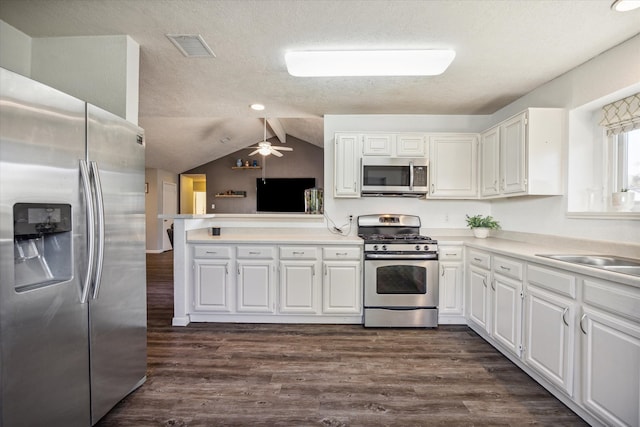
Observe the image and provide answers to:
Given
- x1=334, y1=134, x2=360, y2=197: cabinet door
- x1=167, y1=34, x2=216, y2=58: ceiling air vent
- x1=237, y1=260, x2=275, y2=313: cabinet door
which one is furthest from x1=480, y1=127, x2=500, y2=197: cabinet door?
x1=167, y1=34, x2=216, y2=58: ceiling air vent

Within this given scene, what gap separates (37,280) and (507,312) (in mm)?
2896

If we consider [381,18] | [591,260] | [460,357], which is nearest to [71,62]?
[381,18]

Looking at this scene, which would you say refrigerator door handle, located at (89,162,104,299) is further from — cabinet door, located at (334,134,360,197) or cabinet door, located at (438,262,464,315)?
cabinet door, located at (438,262,464,315)

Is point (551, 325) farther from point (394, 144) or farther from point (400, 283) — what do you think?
point (394, 144)

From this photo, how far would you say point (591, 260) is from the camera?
2.10 m

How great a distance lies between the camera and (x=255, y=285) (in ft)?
10.2

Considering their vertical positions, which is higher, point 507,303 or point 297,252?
point 297,252

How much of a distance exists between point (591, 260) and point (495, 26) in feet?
5.47

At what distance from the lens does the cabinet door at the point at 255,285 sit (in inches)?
123

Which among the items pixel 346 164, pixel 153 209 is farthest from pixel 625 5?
pixel 153 209

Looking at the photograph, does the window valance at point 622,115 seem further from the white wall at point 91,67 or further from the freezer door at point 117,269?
the white wall at point 91,67

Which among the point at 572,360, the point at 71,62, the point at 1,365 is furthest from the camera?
the point at 71,62

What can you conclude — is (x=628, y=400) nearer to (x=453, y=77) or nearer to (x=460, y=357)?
(x=460, y=357)

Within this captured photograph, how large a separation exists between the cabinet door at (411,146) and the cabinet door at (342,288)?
4.38 ft
